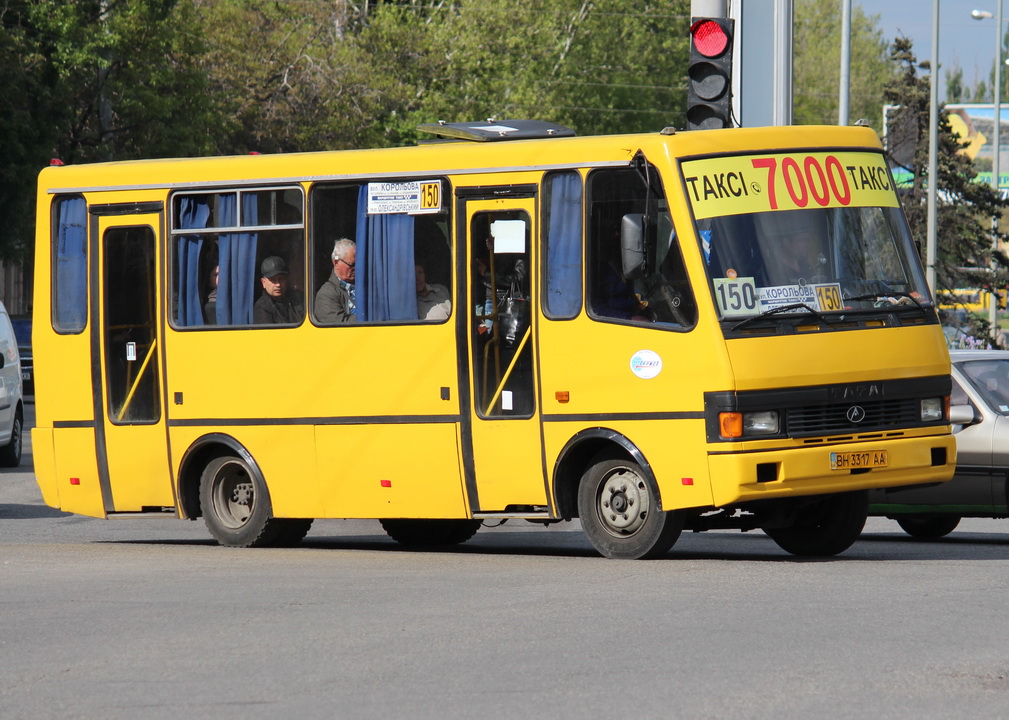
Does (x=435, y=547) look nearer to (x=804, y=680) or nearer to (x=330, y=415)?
(x=330, y=415)

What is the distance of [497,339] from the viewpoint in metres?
12.2

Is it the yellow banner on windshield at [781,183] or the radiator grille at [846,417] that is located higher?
A: the yellow banner on windshield at [781,183]

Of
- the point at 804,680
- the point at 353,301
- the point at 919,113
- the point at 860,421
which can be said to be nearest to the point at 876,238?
the point at 860,421

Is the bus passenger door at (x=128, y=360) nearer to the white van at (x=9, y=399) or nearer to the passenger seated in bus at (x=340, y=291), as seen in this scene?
the passenger seated in bus at (x=340, y=291)

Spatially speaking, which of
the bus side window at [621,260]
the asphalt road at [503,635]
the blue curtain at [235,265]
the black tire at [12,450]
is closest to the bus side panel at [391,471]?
the asphalt road at [503,635]

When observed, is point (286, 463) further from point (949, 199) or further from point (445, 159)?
point (949, 199)

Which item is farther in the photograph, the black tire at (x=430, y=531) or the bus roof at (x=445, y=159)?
the black tire at (x=430, y=531)

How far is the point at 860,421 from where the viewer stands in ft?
37.6

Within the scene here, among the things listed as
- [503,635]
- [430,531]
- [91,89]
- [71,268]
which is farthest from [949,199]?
[503,635]

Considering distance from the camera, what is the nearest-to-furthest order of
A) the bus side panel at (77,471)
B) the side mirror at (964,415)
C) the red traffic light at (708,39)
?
the side mirror at (964,415) < the bus side panel at (77,471) < the red traffic light at (708,39)

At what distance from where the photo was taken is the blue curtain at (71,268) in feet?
46.0

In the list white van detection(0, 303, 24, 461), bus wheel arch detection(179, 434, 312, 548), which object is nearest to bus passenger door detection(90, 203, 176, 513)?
bus wheel arch detection(179, 434, 312, 548)

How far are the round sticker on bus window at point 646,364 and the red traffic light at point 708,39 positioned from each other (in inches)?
145

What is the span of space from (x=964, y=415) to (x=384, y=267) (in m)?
4.51
